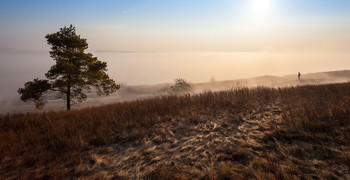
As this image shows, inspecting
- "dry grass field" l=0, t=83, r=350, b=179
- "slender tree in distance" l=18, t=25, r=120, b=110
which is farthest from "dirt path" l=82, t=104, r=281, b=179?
"slender tree in distance" l=18, t=25, r=120, b=110

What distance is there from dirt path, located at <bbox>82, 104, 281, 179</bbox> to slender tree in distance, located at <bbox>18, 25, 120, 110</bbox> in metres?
10.0

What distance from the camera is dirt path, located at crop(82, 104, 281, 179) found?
3168mm

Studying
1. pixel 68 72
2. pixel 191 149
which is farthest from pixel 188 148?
pixel 68 72

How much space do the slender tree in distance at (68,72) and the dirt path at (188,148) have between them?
394 inches

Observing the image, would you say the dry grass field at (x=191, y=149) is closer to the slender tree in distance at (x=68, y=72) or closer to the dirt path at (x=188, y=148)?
the dirt path at (x=188, y=148)

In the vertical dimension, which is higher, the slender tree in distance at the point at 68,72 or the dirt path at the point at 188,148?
the slender tree in distance at the point at 68,72

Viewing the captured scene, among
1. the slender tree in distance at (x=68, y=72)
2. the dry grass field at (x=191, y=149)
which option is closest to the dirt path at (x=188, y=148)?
the dry grass field at (x=191, y=149)

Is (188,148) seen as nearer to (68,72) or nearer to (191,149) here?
(191,149)

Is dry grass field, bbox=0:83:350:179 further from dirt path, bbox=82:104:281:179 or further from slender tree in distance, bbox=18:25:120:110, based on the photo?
slender tree in distance, bbox=18:25:120:110

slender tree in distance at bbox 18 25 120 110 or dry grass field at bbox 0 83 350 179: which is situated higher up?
slender tree in distance at bbox 18 25 120 110

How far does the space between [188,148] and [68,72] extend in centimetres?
1250

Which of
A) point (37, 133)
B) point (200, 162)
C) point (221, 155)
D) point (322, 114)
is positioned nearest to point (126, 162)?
point (200, 162)

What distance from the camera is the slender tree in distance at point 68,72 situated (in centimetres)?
1150

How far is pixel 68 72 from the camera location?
12.3 meters
